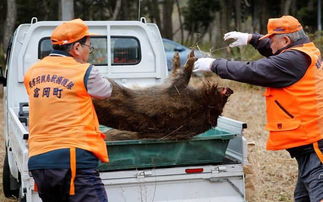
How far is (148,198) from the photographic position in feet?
17.1

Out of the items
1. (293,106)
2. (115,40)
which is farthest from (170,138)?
(115,40)

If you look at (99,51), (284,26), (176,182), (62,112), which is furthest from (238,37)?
(99,51)

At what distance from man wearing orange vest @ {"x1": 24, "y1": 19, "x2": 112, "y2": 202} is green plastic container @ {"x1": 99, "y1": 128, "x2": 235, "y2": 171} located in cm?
76

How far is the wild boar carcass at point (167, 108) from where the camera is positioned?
17.4 feet

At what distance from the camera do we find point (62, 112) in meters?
4.30

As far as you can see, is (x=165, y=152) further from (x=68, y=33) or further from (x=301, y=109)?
(x=68, y=33)

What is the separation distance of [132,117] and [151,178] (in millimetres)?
548

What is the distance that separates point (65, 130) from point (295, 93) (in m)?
1.88

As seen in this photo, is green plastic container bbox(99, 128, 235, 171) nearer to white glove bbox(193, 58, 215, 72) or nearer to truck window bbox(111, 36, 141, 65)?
white glove bbox(193, 58, 215, 72)

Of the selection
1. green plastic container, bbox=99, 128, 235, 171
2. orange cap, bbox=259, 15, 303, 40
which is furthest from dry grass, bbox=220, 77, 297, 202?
orange cap, bbox=259, 15, 303, 40

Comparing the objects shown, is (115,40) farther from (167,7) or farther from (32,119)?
(167,7)

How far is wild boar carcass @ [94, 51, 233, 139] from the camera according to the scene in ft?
17.4

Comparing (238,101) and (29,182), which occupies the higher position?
(29,182)

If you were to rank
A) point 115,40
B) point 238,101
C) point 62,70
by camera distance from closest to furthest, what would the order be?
point 62,70, point 115,40, point 238,101
